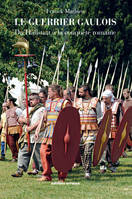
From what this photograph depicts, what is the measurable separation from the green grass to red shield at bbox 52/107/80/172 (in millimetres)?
329

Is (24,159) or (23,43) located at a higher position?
(23,43)

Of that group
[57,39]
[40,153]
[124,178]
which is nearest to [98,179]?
[124,178]

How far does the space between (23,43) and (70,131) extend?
65.0 inches

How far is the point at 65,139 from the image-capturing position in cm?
866

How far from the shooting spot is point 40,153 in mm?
8984

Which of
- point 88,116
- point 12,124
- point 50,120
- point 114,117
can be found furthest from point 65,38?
point 50,120

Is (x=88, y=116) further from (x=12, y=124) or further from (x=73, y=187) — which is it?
(x=12, y=124)

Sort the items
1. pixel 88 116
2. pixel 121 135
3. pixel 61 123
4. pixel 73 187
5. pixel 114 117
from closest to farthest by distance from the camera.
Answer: pixel 73 187
pixel 61 123
pixel 88 116
pixel 121 135
pixel 114 117

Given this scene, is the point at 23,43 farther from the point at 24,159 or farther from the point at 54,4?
the point at 54,4

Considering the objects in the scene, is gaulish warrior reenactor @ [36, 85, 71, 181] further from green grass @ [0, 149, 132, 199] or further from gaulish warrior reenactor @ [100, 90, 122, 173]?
gaulish warrior reenactor @ [100, 90, 122, 173]

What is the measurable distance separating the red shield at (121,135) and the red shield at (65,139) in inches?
48.1

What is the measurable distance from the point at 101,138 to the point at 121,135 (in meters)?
0.62

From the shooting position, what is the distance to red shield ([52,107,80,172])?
27.9 ft

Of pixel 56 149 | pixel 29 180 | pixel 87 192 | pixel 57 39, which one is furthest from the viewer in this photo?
pixel 57 39
